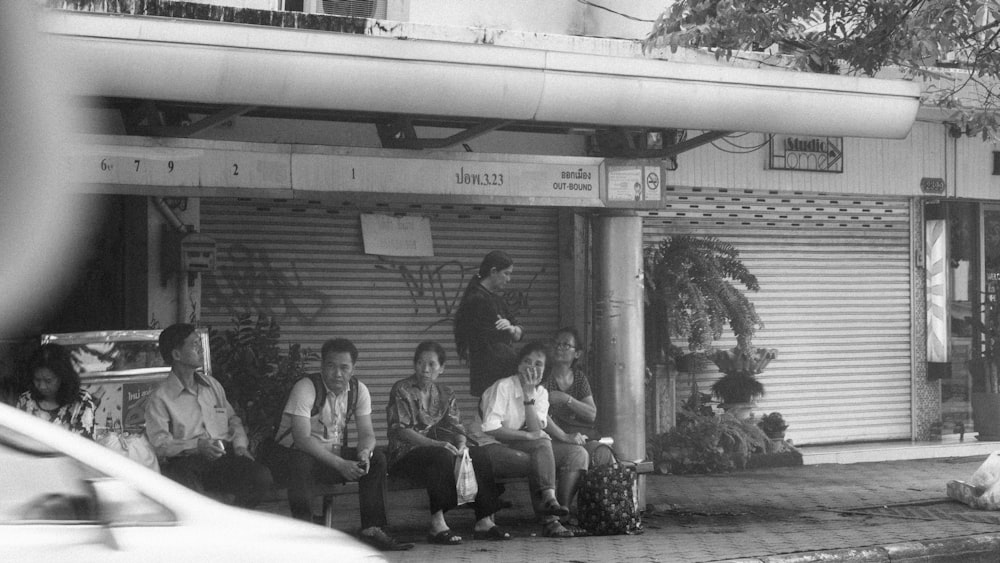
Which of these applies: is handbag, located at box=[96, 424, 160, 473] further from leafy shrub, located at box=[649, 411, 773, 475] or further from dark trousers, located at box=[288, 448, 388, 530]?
leafy shrub, located at box=[649, 411, 773, 475]

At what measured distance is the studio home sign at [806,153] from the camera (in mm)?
13109

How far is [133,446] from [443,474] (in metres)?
1.96

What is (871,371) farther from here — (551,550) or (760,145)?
(551,550)

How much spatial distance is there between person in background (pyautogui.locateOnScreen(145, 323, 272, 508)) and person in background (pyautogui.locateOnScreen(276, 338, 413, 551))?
245 millimetres

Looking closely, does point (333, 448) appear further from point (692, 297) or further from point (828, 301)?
point (828, 301)

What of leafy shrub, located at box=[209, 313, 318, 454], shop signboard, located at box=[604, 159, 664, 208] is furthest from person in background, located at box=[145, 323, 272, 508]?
shop signboard, located at box=[604, 159, 664, 208]

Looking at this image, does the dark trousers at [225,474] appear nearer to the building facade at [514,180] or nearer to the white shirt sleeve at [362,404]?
the white shirt sleeve at [362,404]

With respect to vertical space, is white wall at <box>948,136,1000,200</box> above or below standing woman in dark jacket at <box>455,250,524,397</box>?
above

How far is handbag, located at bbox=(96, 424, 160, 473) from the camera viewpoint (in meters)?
7.77

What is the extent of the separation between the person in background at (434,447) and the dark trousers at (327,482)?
0.90 feet

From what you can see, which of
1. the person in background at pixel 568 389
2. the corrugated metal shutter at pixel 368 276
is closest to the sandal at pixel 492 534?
the person in background at pixel 568 389

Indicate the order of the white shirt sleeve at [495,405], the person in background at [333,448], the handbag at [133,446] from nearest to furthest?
the handbag at [133,446]
the person in background at [333,448]
the white shirt sleeve at [495,405]

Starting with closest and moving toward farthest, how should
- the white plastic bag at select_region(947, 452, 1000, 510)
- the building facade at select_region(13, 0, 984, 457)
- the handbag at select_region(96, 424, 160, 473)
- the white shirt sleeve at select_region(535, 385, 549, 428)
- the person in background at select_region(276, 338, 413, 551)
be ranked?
the handbag at select_region(96, 424, 160, 473) → the building facade at select_region(13, 0, 984, 457) → the person in background at select_region(276, 338, 413, 551) → the white shirt sleeve at select_region(535, 385, 549, 428) → the white plastic bag at select_region(947, 452, 1000, 510)

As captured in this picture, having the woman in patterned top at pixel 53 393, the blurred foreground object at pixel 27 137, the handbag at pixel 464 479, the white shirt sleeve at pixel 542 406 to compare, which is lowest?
the handbag at pixel 464 479
